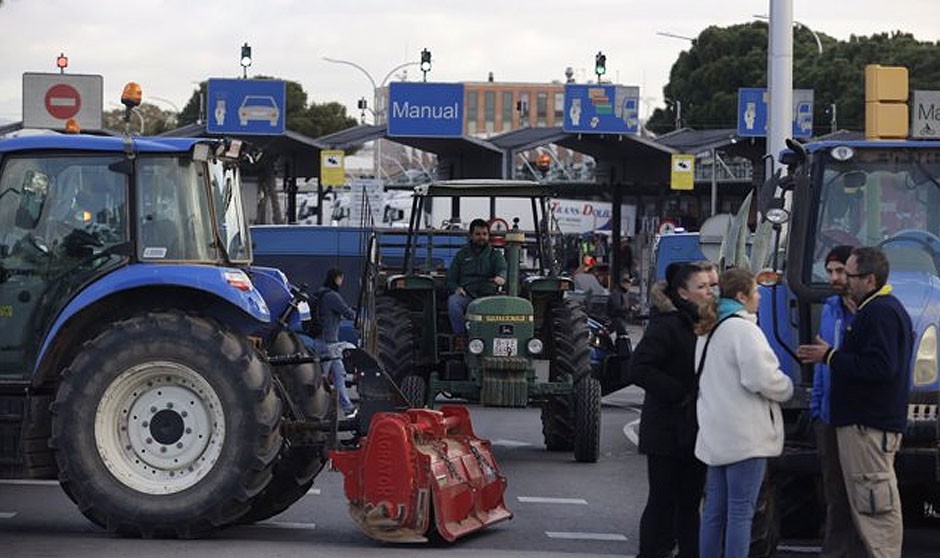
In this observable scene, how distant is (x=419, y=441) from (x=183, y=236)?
6.44 ft

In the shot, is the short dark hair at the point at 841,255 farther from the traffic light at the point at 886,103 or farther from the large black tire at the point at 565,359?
the large black tire at the point at 565,359

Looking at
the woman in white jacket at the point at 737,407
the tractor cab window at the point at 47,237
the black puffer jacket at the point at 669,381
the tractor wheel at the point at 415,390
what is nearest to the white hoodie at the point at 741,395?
the woman in white jacket at the point at 737,407

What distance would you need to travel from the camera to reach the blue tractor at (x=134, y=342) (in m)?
11.6

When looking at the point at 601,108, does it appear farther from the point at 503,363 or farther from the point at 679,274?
the point at 679,274

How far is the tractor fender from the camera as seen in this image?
11.6m

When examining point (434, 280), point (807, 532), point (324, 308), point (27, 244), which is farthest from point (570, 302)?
point (27, 244)

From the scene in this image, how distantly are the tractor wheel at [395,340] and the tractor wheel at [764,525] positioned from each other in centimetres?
686

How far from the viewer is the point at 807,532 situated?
1262 centimetres

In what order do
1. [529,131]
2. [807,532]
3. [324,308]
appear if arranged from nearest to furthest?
1. [807,532]
2. [324,308]
3. [529,131]

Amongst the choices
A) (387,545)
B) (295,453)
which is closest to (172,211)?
(295,453)

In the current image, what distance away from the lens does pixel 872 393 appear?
9.91 m

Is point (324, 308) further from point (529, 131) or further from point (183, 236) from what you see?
point (529, 131)

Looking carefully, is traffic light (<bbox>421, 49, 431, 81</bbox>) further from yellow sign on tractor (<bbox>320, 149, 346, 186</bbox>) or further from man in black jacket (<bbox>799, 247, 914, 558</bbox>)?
man in black jacket (<bbox>799, 247, 914, 558</bbox>)

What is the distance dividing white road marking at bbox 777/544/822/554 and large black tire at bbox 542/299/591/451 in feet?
17.5
